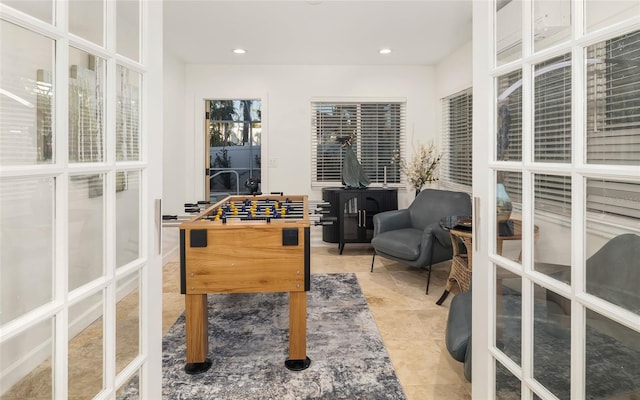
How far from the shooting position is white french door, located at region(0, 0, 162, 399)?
2.37 feet

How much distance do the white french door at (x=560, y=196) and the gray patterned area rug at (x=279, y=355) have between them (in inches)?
37.2

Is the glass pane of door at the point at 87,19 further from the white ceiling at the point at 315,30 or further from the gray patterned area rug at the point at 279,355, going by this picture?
the white ceiling at the point at 315,30

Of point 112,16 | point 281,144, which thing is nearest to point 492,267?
point 112,16

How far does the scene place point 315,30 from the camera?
3.81 metres

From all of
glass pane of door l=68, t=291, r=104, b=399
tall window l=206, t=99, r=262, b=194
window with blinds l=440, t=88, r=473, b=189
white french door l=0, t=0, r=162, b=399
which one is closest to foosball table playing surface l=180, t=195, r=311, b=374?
white french door l=0, t=0, r=162, b=399

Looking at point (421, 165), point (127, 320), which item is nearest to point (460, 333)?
point (127, 320)

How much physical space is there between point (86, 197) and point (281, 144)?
4.43 m

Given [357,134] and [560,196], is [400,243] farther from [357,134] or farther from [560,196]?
[560,196]

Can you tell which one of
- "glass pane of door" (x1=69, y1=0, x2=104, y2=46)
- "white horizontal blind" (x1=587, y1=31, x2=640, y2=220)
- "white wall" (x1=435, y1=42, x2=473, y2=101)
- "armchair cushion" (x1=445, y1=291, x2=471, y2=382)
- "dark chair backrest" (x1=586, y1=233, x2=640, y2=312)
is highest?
"white wall" (x1=435, y1=42, x2=473, y2=101)

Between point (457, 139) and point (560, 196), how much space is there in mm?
4013

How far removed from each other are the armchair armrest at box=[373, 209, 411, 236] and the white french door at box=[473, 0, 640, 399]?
2.73 meters

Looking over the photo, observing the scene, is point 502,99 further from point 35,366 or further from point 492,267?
point 35,366

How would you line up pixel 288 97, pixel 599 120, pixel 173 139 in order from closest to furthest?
1. pixel 599 120
2. pixel 173 139
3. pixel 288 97

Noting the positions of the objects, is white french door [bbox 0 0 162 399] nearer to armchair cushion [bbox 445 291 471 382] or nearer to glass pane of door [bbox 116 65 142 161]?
glass pane of door [bbox 116 65 142 161]
